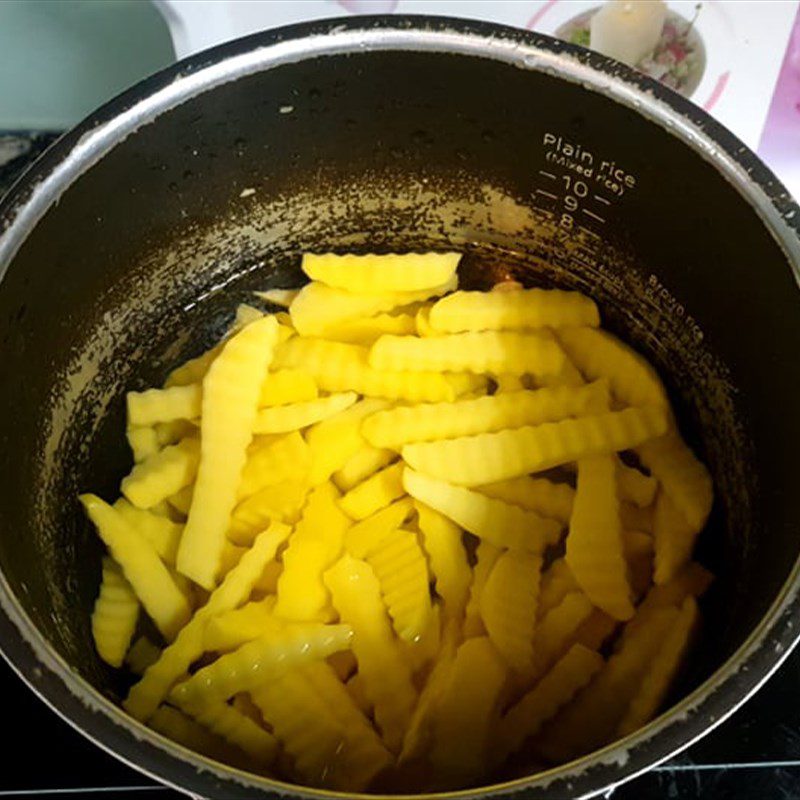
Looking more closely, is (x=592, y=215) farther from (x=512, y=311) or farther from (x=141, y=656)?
(x=141, y=656)

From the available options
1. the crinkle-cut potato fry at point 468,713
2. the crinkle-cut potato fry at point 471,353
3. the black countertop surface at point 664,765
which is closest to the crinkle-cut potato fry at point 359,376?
the crinkle-cut potato fry at point 471,353

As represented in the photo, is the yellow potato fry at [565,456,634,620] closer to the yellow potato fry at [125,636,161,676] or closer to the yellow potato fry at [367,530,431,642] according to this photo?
the yellow potato fry at [367,530,431,642]

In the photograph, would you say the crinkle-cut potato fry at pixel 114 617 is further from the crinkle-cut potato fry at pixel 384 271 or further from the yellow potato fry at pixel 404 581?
the crinkle-cut potato fry at pixel 384 271

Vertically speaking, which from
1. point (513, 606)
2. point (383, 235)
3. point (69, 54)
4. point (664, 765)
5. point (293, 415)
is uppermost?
point (69, 54)

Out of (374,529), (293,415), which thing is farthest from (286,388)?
(374,529)

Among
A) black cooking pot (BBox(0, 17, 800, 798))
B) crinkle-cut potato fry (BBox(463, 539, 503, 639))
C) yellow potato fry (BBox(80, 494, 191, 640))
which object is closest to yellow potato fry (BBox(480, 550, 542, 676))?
crinkle-cut potato fry (BBox(463, 539, 503, 639))

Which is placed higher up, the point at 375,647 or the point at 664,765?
the point at 375,647
